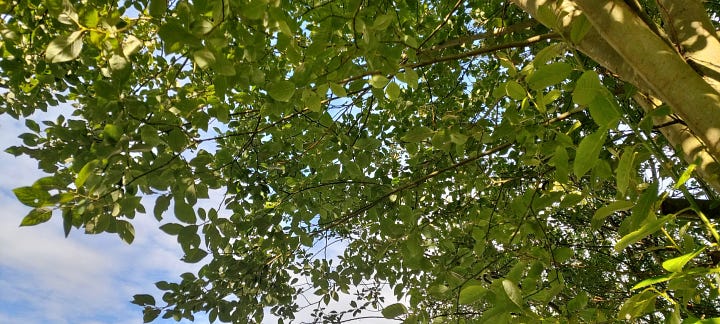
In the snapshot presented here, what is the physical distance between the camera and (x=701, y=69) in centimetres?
110

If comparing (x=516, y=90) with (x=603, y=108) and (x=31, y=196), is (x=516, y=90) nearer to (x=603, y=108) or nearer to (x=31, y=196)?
(x=603, y=108)

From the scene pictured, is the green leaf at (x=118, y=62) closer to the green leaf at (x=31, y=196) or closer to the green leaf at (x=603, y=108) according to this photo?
the green leaf at (x=31, y=196)

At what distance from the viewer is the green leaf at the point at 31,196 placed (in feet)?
3.84

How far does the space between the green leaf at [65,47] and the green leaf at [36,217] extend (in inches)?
18.8

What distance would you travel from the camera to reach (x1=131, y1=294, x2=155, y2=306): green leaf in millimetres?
2135

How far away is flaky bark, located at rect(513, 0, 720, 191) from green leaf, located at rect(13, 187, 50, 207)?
1616 mm

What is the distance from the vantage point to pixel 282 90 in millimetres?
1539

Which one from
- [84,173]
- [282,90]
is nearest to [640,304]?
[282,90]

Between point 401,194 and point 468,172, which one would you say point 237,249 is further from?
point 468,172

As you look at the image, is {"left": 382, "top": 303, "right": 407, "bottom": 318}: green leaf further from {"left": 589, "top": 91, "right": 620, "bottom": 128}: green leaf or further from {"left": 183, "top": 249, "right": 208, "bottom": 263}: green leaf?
{"left": 589, "top": 91, "right": 620, "bottom": 128}: green leaf

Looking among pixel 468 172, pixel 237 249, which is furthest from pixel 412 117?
pixel 237 249

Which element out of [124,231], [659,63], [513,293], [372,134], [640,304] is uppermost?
[372,134]

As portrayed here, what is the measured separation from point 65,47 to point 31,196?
0.46 meters

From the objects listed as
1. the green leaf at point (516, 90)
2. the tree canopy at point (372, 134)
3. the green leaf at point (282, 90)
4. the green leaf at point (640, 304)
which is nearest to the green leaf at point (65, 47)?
the tree canopy at point (372, 134)
